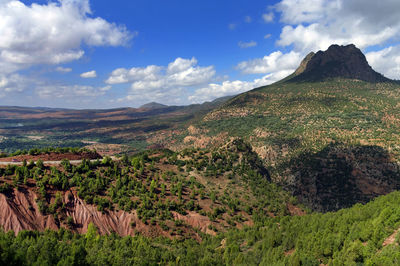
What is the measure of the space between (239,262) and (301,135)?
322 ft

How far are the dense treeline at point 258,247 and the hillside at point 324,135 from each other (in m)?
52.0

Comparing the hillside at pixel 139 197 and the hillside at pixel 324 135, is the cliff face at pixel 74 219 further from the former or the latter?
the hillside at pixel 324 135

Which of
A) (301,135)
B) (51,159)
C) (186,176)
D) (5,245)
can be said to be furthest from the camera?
(301,135)

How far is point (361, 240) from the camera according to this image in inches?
1286

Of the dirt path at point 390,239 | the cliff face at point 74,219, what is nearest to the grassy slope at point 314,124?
the dirt path at point 390,239

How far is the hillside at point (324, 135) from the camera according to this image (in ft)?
301

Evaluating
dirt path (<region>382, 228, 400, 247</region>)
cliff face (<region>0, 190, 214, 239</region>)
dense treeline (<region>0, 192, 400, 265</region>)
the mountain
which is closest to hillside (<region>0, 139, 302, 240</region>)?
cliff face (<region>0, 190, 214, 239</region>)

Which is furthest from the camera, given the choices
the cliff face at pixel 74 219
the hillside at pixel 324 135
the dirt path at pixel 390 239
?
the hillside at pixel 324 135

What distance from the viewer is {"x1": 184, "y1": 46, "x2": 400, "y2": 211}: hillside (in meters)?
91.8

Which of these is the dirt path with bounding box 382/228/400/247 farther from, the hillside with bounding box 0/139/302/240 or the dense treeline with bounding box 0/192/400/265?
the hillside with bounding box 0/139/302/240

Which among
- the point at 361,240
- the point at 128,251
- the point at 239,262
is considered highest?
the point at 361,240

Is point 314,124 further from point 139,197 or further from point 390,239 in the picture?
point 139,197

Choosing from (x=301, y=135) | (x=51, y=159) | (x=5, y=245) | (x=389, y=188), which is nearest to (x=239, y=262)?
(x=5, y=245)

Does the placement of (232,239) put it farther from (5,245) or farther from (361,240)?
(5,245)
